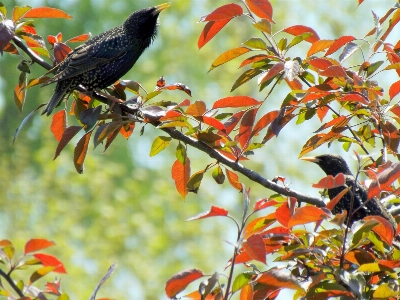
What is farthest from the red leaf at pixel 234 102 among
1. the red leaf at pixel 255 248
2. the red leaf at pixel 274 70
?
the red leaf at pixel 255 248

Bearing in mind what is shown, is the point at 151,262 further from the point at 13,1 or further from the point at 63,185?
the point at 13,1

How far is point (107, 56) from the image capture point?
4055mm

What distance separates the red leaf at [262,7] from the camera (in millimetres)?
2338

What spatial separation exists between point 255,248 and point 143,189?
14.3 metres

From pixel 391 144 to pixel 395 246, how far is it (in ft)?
1.54

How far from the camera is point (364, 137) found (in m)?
2.78

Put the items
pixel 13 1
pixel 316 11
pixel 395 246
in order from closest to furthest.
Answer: pixel 395 246, pixel 316 11, pixel 13 1

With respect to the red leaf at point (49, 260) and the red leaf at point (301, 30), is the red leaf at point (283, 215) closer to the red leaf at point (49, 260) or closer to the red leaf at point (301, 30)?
the red leaf at point (301, 30)

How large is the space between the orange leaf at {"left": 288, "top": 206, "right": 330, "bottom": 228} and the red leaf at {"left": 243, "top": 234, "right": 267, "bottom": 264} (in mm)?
140

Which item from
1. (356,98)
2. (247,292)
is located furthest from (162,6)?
(247,292)

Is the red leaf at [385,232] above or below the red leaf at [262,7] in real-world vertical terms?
below

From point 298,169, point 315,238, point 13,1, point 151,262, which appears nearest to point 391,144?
point 315,238

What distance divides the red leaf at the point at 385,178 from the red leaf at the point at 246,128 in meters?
0.54

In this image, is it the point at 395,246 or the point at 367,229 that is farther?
the point at 395,246
